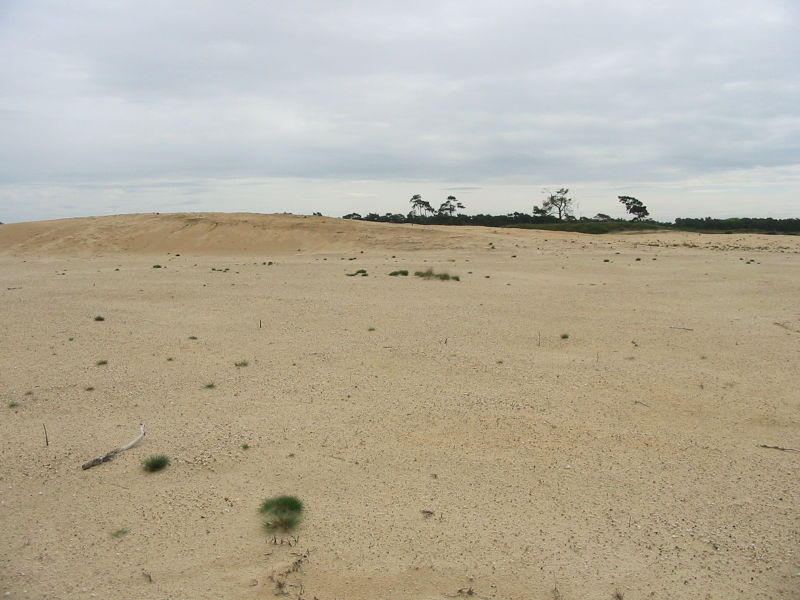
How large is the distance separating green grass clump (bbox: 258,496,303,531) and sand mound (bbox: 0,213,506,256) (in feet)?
79.1

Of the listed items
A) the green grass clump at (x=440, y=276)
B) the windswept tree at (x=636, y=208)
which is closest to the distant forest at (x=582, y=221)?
the windswept tree at (x=636, y=208)

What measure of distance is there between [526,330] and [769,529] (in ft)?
19.6

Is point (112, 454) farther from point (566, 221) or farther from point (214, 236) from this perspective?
point (566, 221)

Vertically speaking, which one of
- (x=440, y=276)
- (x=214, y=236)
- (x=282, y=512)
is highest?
(x=214, y=236)

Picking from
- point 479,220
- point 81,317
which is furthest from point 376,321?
point 479,220

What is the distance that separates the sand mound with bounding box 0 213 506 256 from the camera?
2983 centimetres

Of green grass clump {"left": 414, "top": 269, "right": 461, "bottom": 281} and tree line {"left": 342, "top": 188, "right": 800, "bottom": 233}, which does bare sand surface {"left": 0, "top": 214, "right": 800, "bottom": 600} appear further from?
tree line {"left": 342, "top": 188, "right": 800, "bottom": 233}

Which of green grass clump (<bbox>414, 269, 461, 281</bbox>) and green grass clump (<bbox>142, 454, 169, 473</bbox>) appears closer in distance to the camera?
green grass clump (<bbox>142, 454, 169, 473</bbox>)

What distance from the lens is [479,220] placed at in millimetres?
56750

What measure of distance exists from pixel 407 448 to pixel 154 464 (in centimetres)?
222

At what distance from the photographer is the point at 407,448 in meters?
5.42

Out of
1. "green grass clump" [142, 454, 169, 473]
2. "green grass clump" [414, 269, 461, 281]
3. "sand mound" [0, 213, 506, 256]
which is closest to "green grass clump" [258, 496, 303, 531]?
"green grass clump" [142, 454, 169, 473]

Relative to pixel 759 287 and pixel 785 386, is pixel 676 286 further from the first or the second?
pixel 785 386

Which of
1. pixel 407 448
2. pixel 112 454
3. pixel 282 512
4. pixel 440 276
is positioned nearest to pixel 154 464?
pixel 112 454
